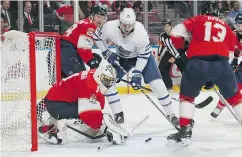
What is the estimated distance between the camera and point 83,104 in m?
3.42

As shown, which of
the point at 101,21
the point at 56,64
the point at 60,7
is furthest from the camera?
the point at 60,7

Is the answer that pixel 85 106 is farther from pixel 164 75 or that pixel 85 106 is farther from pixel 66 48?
pixel 164 75

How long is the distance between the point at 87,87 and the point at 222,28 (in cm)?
94

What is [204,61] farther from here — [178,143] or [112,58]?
[112,58]

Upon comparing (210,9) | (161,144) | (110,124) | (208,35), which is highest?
(210,9)

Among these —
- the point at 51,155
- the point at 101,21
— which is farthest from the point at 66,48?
the point at 51,155

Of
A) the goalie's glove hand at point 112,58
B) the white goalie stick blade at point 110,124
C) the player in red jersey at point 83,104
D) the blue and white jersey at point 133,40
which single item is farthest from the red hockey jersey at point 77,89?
the goalie's glove hand at point 112,58

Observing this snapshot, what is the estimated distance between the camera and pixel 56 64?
400cm

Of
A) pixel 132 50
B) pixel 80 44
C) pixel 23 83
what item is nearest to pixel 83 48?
pixel 80 44

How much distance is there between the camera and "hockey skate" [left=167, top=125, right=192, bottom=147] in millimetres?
3492

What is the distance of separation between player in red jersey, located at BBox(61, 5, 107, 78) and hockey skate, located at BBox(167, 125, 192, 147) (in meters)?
1.12

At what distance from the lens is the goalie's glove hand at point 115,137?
11.6 ft

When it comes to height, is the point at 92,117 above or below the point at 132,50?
below

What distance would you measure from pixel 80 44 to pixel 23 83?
2.76 ft
